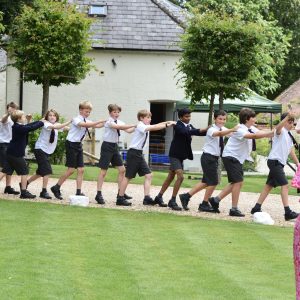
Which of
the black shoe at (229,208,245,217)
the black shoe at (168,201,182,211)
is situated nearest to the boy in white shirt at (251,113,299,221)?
the black shoe at (229,208,245,217)

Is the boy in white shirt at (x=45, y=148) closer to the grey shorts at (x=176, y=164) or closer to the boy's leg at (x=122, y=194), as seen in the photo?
the boy's leg at (x=122, y=194)

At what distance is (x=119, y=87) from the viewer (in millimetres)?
35125

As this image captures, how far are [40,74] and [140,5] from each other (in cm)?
1228

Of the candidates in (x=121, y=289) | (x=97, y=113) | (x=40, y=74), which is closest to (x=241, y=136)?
(x=121, y=289)

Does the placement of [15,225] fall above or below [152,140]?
above

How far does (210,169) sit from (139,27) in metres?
20.4

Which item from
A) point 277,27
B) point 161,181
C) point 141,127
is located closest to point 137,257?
point 141,127

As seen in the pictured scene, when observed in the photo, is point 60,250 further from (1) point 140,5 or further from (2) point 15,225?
(1) point 140,5

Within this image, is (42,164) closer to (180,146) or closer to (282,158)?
(180,146)

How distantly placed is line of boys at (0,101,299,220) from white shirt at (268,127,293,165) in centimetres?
2

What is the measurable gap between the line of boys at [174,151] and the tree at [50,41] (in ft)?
22.6

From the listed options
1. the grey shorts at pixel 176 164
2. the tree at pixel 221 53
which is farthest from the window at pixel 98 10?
the grey shorts at pixel 176 164

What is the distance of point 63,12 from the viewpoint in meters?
24.2

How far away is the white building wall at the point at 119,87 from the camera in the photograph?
34688 millimetres
